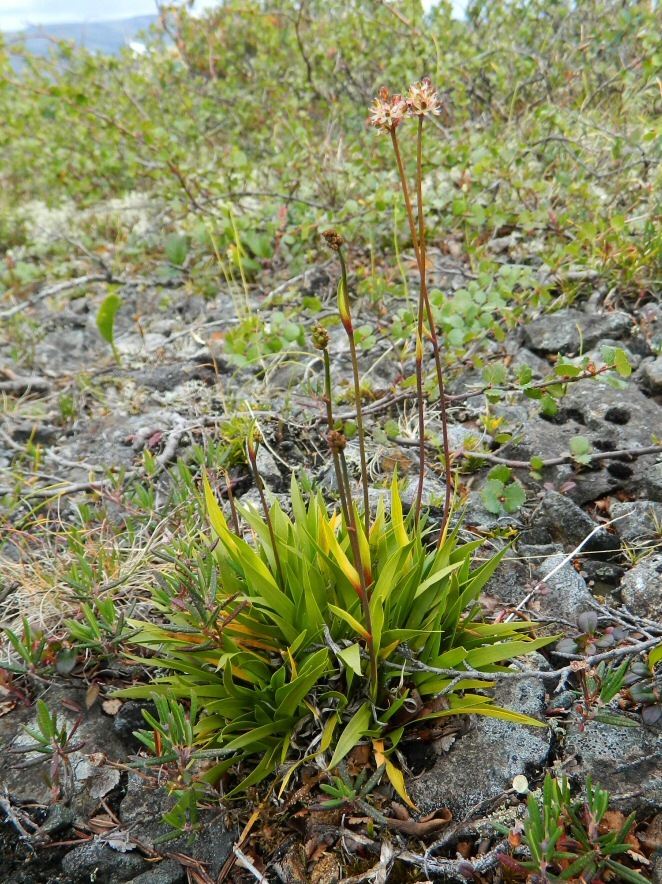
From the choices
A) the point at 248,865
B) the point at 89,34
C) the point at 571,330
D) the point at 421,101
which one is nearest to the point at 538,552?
the point at 248,865

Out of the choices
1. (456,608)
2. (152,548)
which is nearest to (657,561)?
(456,608)

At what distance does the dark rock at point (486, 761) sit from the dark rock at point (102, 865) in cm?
81

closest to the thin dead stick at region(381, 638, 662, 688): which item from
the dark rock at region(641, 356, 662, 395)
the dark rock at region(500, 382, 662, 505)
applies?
the dark rock at region(500, 382, 662, 505)

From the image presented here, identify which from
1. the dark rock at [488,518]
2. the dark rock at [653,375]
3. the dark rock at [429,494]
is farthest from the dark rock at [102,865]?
the dark rock at [653,375]

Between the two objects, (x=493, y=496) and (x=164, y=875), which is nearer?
(x=164, y=875)

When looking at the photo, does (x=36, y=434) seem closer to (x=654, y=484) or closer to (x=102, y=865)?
(x=102, y=865)

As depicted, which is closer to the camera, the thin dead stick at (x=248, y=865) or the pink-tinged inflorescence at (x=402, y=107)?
the pink-tinged inflorescence at (x=402, y=107)

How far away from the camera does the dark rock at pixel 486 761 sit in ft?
5.52

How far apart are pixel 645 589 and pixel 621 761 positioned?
63 cm

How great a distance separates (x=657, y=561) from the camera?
2.20m

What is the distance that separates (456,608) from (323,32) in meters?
7.05

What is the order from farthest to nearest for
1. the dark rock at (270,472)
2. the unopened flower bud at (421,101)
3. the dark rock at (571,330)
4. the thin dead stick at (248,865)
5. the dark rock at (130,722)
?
1. the dark rock at (571,330)
2. the dark rock at (270,472)
3. the dark rock at (130,722)
4. the thin dead stick at (248,865)
5. the unopened flower bud at (421,101)

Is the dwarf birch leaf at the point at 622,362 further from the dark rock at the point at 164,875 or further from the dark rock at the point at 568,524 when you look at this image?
the dark rock at the point at 164,875

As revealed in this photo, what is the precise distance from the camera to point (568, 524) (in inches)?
95.3
